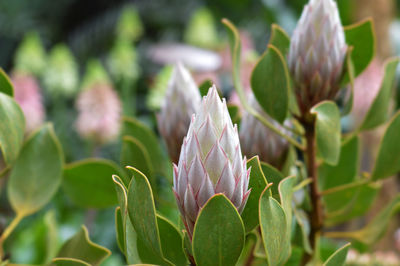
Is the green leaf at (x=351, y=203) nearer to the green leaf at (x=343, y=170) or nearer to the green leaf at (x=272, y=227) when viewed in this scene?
the green leaf at (x=343, y=170)

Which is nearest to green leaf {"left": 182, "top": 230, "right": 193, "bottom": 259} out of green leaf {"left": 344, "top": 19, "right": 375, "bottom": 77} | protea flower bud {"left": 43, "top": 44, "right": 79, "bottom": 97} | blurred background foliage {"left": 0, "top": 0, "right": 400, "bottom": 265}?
green leaf {"left": 344, "top": 19, "right": 375, "bottom": 77}

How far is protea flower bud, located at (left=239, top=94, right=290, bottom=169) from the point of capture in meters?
0.46

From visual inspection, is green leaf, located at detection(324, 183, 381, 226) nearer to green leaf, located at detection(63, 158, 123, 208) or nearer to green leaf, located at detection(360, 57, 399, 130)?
green leaf, located at detection(360, 57, 399, 130)

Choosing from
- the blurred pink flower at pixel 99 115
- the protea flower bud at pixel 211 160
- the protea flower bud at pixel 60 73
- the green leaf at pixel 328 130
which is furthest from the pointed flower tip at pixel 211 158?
the protea flower bud at pixel 60 73

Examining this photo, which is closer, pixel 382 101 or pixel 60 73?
pixel 382 101

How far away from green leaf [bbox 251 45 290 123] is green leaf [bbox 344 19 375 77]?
10 centimetres

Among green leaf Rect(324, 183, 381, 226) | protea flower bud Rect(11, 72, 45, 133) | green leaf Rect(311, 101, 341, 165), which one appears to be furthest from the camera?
protea flower bud Rect(11, 72, 45, 133)

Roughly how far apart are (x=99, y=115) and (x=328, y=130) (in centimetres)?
126

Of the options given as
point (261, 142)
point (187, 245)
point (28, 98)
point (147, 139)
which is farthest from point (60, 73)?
point (187, 245)

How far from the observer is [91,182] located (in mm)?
493

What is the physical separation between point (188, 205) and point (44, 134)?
197mm

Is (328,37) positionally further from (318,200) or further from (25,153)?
(25,153)

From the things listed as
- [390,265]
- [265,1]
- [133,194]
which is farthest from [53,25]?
[133,194]

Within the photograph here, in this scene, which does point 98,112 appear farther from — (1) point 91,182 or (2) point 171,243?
(2) point 171,243
